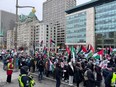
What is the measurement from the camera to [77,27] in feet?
342

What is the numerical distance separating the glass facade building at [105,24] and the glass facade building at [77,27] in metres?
8.42

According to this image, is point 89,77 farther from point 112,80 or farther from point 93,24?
point 93,24

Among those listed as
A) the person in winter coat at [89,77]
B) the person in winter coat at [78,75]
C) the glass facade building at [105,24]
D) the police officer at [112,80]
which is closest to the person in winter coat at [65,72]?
the person in winter coat at [78,75]

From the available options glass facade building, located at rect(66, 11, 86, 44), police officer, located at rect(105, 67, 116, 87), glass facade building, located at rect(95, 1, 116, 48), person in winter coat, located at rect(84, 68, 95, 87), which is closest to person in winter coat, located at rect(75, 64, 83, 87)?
person in winter coat, located at rect(84, 68, 95, 87)

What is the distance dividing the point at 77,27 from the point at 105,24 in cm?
1974

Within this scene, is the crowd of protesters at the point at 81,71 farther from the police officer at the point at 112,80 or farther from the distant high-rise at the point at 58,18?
the distant high-rise at the point at 58,18

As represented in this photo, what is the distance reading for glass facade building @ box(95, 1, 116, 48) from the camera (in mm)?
82662

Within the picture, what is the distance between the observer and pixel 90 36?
96938 millimetres

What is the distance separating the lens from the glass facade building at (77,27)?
333ft

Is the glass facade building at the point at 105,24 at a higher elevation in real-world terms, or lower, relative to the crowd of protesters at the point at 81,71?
higher

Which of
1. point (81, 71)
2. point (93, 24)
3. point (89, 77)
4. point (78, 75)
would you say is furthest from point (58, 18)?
point (89, 77)

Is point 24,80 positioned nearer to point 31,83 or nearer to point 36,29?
point 31,83

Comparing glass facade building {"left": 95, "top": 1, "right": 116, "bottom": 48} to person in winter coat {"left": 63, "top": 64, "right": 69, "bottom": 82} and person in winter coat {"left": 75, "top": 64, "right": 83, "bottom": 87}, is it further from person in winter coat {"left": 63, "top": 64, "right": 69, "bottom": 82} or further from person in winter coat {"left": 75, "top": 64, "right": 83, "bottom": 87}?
person in winter coat {"left": 75, "top": 64, "right": 83, "bottom": 87}

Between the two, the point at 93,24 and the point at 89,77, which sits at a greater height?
the point at 93,24
